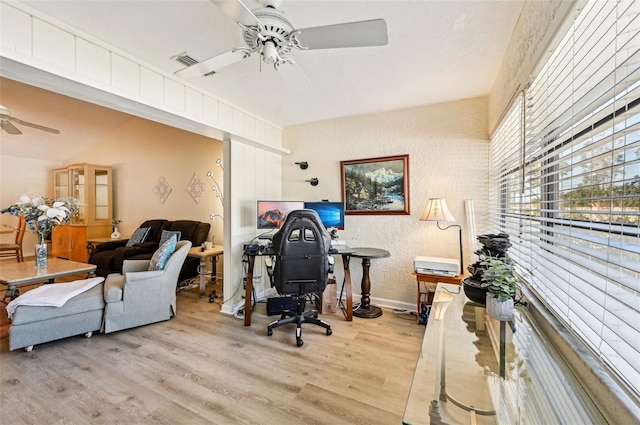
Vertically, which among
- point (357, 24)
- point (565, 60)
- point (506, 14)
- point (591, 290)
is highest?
point (506, 14)

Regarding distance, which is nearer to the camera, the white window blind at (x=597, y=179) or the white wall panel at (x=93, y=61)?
the white window blind at (x=597, y=179)

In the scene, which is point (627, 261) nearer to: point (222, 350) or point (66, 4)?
point (222, 350)

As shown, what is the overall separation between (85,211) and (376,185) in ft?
20.3

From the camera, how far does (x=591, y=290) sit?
921 millimetres

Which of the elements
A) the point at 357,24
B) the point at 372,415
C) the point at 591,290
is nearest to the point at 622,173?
the point at 591,290

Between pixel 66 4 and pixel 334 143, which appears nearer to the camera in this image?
pixel 66 4

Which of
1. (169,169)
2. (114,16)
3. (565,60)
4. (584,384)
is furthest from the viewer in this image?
(169,169)

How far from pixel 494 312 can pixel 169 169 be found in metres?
5.49

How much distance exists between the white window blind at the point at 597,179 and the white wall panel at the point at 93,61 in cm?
269

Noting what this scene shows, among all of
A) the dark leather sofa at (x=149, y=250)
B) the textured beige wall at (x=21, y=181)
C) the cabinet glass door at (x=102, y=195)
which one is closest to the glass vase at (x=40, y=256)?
the dark leather sofa at (x=149, y=250)

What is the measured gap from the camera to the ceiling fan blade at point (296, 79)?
65.6 inches

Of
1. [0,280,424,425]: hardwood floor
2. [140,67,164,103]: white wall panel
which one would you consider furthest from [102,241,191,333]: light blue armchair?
[140,67,164,103]: white wall panel

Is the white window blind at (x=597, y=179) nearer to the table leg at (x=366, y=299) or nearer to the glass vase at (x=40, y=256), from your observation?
the table leg at (x=366, y=299)

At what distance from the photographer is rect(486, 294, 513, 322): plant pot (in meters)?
1.28
